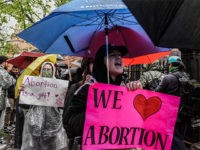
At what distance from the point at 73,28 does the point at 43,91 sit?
1.83 m

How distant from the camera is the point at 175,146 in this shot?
513 centimetres

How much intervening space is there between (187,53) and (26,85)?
4.34 m

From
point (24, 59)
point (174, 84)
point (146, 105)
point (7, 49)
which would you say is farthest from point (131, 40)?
point (7, 49)

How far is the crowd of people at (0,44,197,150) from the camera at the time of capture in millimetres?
3721

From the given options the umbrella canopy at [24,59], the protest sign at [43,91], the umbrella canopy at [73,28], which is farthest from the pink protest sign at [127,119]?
the umbrella canopy at [24,59]

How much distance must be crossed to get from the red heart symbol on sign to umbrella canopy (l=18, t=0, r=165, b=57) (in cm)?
93

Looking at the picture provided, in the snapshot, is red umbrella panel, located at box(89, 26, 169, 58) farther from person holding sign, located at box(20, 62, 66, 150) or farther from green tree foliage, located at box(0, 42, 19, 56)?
green tree foliage, located at box(0, 42, 19, 56)

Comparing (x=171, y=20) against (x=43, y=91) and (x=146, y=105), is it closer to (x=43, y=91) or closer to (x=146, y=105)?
(x=146, y=105)

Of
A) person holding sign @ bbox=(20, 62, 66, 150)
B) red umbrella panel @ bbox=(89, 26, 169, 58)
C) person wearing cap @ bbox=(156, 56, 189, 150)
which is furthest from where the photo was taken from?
person holding sign @ bbox=(20, 62, 66, 150)

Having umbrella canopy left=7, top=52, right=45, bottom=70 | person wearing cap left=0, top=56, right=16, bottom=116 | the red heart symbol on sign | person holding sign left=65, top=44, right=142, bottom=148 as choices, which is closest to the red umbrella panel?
person holding sign left=65, top=44, right=142, bottom=148

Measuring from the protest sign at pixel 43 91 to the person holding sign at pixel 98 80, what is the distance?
8.13ft

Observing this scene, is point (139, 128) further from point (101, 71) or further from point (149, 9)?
point (149, 9)

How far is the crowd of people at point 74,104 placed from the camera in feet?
12.2

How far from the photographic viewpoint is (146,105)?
3689 mm
